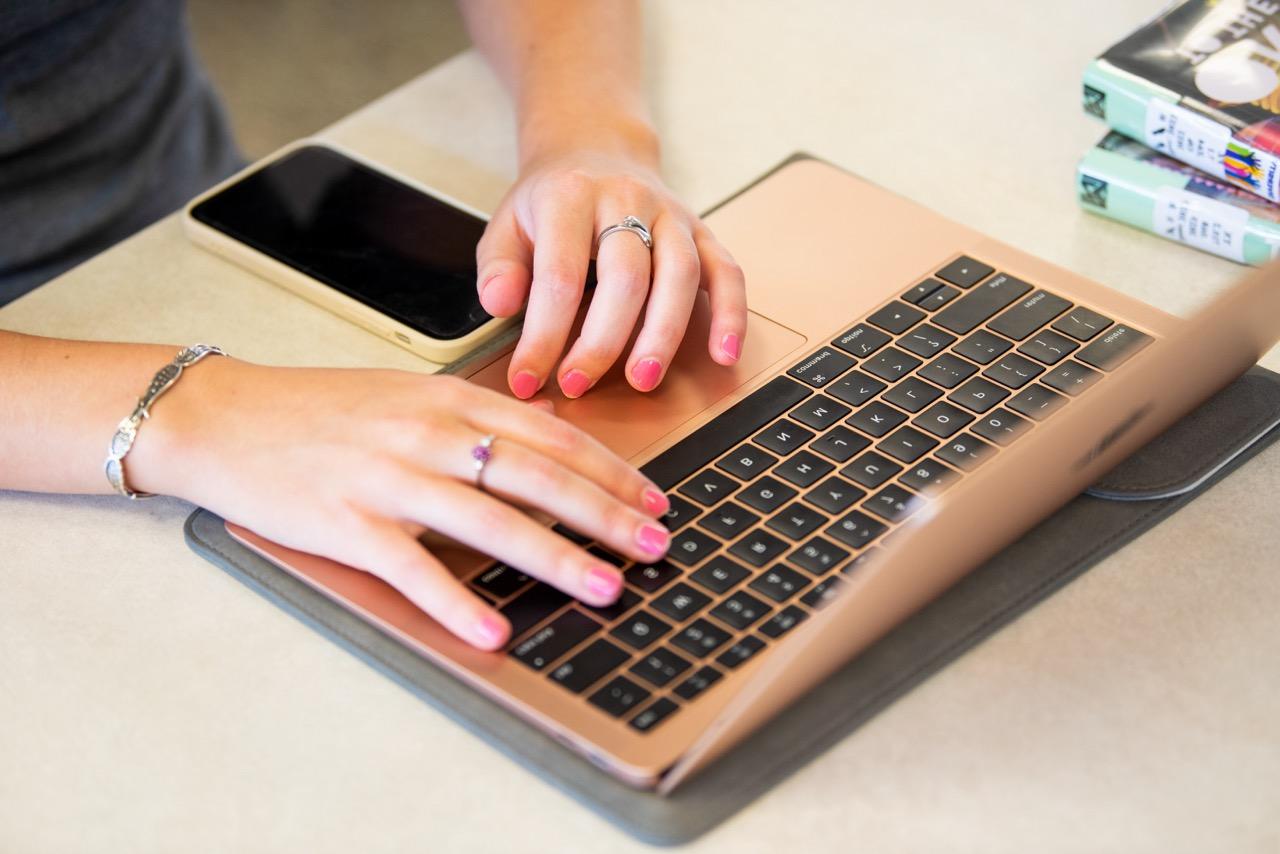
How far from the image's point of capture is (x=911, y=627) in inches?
23.6

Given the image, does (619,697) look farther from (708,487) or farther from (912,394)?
(912,394)

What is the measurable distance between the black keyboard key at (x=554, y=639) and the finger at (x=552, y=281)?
16cm

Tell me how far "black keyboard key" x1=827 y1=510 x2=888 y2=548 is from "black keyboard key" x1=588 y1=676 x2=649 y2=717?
4.9 inches

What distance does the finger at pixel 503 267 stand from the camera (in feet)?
2.45

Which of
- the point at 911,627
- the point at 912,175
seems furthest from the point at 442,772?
the point at 912,175

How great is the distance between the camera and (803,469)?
66 centimetres

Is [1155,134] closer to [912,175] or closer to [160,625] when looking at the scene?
[912,175]

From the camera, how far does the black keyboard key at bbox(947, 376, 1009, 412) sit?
0.69 meters

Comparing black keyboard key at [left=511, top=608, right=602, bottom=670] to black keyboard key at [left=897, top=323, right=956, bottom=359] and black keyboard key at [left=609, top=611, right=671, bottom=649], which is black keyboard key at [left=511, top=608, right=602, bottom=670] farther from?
black keyboard key at [left=897, top=323, right=956, bottom=359]

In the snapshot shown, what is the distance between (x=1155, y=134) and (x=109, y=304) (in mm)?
638

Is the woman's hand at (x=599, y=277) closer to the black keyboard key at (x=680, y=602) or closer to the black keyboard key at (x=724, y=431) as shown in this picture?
the black keyboard key at (x=724, y=431)

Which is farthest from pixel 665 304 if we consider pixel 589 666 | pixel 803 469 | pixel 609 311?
pixel 589 666

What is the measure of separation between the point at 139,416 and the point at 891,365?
15.1 inches

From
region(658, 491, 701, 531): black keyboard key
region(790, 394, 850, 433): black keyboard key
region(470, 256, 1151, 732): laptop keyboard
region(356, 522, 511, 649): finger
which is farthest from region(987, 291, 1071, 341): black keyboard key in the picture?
region(356, 522, 511, 649): finger
